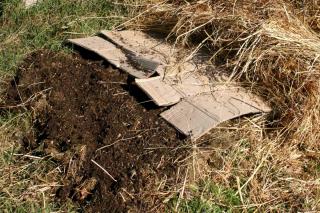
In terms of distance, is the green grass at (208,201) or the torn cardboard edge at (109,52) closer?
the green grass at (208,201)

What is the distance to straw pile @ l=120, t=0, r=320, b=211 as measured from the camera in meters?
3.05

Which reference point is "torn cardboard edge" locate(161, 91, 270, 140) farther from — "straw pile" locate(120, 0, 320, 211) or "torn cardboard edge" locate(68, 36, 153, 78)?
"torn cardboard edge" locate(68, 36, 153, 78)

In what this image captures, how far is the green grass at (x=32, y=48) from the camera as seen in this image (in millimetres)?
2838

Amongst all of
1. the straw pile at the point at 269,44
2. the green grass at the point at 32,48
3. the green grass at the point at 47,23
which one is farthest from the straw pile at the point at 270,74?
the green grass at the point at 32,48

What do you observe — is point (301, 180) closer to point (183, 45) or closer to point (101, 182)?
point (101, 182)

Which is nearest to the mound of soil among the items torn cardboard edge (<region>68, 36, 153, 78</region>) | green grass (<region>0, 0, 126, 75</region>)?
torn cardboard edge (<region>68, 36, 153, 78</region>)

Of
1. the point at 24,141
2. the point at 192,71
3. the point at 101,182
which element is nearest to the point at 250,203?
the point at 101,182

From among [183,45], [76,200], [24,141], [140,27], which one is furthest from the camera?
[140,27]

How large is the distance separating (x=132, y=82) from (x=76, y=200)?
1.08 meters

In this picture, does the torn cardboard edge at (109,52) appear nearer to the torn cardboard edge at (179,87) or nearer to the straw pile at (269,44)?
the torn cardboard edge at (179,87)

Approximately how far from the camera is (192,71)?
378 cm

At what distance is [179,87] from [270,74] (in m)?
0.67

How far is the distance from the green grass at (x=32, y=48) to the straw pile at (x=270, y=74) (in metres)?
0.48

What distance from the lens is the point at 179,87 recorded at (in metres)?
3.57
